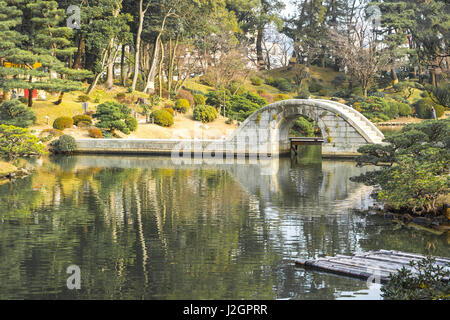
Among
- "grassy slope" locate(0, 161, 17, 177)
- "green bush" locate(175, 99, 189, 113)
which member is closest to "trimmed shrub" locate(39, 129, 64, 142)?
"green bush" locate(175, 99, 189, 113)

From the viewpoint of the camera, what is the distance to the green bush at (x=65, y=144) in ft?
149

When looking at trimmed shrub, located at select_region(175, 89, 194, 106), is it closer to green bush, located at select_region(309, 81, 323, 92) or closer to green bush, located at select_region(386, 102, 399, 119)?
green bush, located at select_region(309, 81, 323, 92)

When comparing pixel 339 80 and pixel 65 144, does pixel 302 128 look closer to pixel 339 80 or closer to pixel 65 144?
pixel 65 144

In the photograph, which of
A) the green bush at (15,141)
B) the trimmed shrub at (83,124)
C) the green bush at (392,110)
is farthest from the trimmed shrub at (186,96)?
the green bush at (15,141)

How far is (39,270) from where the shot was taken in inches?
578

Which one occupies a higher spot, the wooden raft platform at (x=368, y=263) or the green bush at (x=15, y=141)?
the green bush at (x=15, y=141)

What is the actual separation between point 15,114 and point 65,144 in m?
5.62

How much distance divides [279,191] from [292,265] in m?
13.0

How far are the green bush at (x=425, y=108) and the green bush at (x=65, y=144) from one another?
3973 cm

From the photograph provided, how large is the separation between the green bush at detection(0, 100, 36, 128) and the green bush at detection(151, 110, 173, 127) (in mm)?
10586

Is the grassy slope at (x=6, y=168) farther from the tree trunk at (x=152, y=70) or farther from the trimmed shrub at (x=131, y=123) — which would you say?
the tree trunk at (x=152, y=70)

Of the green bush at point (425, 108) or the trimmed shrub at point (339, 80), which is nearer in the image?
the green bush at point (425, 108)
